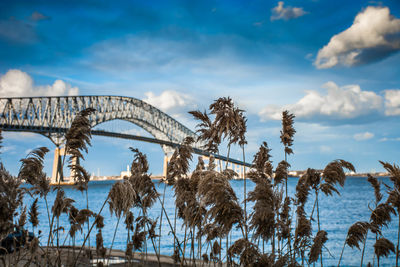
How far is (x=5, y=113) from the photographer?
58.9 metres

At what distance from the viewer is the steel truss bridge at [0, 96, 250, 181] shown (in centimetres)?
6034

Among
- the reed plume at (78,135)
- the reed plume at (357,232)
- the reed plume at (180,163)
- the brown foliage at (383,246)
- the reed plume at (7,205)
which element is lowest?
the brown foliage at (383,246)

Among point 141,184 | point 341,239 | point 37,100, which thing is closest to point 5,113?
point 37,100

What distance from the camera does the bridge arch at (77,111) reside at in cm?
6103

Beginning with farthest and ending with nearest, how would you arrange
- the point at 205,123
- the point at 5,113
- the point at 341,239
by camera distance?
the point at 5,113
the point at 341,239
the point at 205,123

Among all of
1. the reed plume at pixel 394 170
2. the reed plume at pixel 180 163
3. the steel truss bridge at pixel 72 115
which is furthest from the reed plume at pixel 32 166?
the steel truss bridge at pixel 72 115

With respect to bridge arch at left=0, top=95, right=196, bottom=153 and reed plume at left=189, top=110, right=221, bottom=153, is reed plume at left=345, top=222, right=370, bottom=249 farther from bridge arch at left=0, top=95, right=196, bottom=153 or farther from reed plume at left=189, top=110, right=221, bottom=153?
bridge arch at left=0, top=95, right=196, bottom=153

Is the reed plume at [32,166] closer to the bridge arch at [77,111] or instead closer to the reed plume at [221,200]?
the reed plume at [221,200]

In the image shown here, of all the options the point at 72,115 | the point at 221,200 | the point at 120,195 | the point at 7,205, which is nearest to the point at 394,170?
the point at 221,200

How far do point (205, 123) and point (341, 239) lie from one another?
17633 mm

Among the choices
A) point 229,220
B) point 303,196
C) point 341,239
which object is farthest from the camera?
point 341,239

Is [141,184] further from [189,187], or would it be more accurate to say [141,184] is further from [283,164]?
[283,164]

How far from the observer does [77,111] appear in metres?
74.7

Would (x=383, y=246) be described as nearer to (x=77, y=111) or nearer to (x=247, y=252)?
(x=247, y=252)
